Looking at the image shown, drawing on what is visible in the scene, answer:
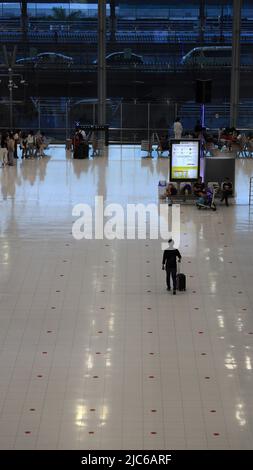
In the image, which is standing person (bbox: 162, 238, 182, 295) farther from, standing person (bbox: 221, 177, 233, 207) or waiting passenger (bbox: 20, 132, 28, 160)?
waiting passenger (bbox: 20, 132, 28, 160)

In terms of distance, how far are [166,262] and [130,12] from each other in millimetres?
25710

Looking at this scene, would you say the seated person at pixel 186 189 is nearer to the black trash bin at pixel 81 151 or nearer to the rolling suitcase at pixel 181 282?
the rolling suitcase at pixel 181 282

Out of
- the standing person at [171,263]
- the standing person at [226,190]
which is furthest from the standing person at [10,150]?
the standing person at [171,263]

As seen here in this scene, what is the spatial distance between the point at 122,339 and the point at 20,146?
71.8 feet

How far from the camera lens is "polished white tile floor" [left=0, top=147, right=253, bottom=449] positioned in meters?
10.8

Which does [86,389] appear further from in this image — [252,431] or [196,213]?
[196,213]

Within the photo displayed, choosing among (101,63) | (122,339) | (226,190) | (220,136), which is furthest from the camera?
(101,63)

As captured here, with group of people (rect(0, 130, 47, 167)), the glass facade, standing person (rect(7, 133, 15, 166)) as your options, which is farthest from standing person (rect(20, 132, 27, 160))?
the glass facade

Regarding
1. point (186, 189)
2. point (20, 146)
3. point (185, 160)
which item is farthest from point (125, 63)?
point (186, 189)

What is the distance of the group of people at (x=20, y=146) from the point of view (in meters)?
31.7

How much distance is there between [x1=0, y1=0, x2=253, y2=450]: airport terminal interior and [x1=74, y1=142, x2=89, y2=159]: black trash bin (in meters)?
0.06

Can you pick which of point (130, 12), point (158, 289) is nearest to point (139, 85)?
point (130, 12)

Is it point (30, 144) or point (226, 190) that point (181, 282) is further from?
point (30, 144)

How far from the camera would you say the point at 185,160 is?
2544 cm
